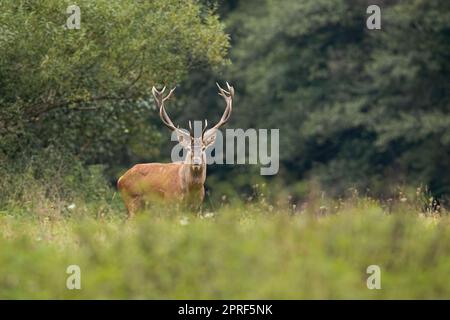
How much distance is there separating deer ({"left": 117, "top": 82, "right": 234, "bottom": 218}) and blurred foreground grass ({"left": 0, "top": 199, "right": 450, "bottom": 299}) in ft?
14.8

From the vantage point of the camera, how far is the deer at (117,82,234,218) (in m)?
15.6

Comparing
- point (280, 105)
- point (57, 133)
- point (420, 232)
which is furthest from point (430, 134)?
point (420, 232)

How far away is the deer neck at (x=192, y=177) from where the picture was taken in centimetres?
1566

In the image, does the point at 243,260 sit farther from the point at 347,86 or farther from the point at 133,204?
the point at 347,86

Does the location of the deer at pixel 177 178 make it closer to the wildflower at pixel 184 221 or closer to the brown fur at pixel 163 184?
the brown fur at pixel 163 184

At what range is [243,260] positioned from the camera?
1012 cm

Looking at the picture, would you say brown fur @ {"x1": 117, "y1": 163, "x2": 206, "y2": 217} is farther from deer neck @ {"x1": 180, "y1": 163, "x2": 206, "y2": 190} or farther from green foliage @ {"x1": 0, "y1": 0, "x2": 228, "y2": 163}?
green foliage @ {"x1": 0, "y1": 0, "x2": 228, "y2": 163}

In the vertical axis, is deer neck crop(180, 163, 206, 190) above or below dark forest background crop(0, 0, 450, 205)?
below

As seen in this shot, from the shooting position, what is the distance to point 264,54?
3412 centimetres

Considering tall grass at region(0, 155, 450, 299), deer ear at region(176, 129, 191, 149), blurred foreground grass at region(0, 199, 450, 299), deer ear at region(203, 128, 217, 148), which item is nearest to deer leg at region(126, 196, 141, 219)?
deer ear at region(176, 129, 191, 149)

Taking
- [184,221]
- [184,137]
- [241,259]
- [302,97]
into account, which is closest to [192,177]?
[184,137]

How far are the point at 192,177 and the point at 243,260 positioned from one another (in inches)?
223

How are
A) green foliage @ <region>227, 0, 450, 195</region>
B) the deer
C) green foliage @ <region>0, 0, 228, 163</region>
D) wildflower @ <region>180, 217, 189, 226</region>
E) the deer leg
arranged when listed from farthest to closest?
1. green foliage @ <region>227, 0, 450, 195</region>
2. green foliage @ <region>0, 0, 228, 163</region>
3. the deer leg
4. the deer
5. wildflower @ <region>180, 217, 189, 226</region>
